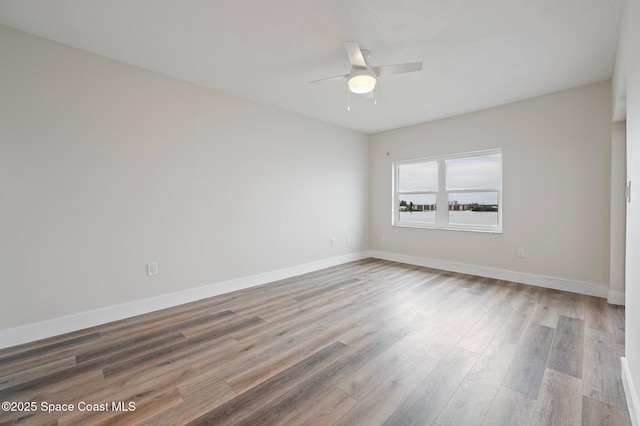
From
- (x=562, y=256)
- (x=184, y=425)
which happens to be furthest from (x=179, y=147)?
(x=562, y=256)

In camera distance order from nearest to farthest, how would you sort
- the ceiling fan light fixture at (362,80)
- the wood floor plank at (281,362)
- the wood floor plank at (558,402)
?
the wood floor plank at (558,402)
the wood floor plank at (281,362)
the ceiling fan light fixture at (362,80)

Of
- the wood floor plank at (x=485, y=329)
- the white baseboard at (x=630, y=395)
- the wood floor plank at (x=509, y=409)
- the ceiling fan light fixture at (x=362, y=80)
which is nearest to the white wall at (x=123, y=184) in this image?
the ceiling fan light fixture at (x=362, y=80)

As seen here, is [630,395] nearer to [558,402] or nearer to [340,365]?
[558,402]

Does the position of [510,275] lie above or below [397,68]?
below

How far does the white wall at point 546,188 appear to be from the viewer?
131 inches

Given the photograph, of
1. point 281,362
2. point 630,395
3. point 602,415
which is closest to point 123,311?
point 281,362

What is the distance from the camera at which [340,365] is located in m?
1.97

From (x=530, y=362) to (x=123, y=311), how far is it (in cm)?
371

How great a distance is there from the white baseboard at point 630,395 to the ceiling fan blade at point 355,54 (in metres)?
2.77

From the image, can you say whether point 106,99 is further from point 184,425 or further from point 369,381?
point 369,381

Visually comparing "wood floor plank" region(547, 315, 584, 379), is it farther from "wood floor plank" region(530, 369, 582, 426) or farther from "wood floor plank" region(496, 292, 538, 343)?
"wood floor plank" region(496, 292, 538, 343)

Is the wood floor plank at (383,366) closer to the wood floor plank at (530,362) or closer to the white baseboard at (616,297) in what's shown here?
the wood floor plank at (530,362)

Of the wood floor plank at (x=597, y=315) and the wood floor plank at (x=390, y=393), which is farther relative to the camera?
the wood floor plank at (x=597, y=315)

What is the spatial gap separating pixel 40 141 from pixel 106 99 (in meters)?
0.68
